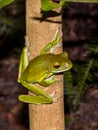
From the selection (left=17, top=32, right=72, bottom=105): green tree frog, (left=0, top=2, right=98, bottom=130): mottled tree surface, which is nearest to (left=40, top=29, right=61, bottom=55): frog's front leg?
(left=17, top=32, right=72, bottom=105): green tree frog

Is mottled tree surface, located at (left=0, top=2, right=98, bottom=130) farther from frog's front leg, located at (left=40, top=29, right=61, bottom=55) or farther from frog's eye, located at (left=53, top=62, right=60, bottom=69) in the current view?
frog's front leg, located at (left=40, top=29, right=61, bottom=55)

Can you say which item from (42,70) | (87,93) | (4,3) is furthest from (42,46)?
(87,93)

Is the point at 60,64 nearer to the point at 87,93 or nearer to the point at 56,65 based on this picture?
the point at 56,65

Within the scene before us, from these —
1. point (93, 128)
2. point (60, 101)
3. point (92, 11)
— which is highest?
point (60, 101)

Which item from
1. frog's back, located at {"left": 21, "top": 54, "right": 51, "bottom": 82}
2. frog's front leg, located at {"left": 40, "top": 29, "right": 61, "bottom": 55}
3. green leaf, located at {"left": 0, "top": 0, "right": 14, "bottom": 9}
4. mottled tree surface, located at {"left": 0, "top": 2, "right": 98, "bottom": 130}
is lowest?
mottled tree surface, located at {"left": 0, "top": 2, "right": 98, "bottom": 130}

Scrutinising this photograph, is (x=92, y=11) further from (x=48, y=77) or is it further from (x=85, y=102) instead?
(x=48, y=77)

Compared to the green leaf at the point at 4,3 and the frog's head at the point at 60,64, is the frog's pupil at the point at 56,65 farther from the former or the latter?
the green leaf at the point at 4,3

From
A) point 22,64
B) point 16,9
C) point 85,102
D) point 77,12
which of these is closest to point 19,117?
point 85,102
